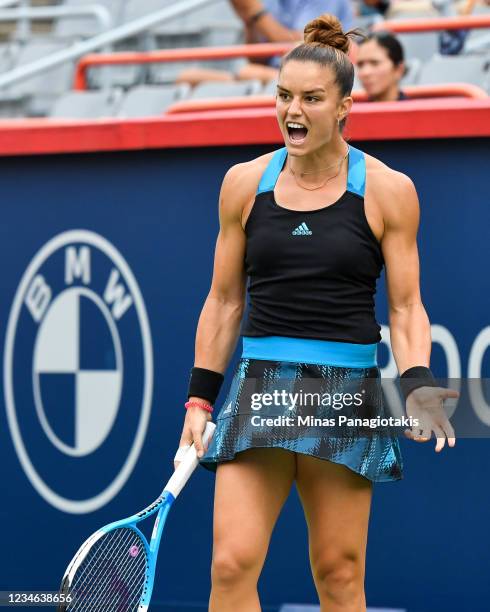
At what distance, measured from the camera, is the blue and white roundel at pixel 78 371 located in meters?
4.80

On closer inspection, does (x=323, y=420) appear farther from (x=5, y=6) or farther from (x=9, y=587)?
(x=5, y=6)

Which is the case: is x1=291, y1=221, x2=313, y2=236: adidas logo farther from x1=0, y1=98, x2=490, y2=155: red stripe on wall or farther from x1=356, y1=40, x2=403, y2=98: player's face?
x1=356, y1=40, x2=403, y2=98: player's face

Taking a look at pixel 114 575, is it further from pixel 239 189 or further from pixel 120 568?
pixel 239 189

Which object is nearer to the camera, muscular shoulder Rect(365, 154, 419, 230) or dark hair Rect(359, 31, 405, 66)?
muscular shoulder Rect(365, 154, 419, 230)

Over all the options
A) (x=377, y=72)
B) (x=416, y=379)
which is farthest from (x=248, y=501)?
(x=377, y=72)

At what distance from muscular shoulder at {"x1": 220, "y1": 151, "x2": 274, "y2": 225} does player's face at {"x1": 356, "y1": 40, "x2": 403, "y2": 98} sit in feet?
8.50

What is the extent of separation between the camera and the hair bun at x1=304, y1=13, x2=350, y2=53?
3.55m

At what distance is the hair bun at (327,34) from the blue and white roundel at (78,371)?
1.50m

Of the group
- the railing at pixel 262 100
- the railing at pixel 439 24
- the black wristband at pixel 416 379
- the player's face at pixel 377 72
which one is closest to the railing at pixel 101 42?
the railing at pixel 439 24

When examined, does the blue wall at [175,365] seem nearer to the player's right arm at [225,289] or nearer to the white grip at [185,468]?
the player's right arm at [225,289]

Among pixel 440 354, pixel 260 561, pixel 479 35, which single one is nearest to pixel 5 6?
pixel 479 35

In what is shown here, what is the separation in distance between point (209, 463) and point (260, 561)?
32 centimetres

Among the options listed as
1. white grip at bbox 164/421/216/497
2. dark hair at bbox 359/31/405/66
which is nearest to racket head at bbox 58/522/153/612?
white grip at bbox 164/421/216/497

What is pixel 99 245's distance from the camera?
15.9 feet
